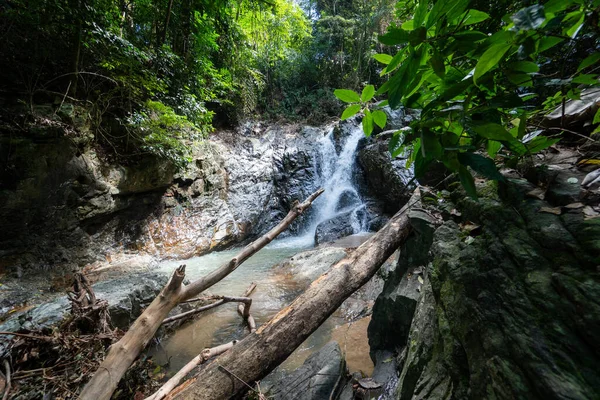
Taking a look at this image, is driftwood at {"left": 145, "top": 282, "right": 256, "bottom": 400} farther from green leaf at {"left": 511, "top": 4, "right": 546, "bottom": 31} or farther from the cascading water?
the cascading water

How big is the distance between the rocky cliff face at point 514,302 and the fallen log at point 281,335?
2.51ft

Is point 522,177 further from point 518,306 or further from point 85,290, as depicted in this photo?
point 85,290

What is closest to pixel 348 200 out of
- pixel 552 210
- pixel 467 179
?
pixel 552 210

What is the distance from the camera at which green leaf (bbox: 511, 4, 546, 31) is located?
0.43 metres

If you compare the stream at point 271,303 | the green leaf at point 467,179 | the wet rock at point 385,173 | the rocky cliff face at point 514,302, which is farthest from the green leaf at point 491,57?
the wet rock at point 385,173

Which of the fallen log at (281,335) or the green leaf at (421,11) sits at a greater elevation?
the green leaf at (421,11)

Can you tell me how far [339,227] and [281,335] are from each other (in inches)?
262

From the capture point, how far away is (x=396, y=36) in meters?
0.62

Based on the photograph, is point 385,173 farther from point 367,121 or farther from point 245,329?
point 367,121

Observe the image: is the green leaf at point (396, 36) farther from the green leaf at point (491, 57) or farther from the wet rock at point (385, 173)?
the wet rock at point (385, 173)

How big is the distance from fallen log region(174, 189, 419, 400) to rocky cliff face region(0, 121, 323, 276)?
4.95 m

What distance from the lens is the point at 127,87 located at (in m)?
5.03

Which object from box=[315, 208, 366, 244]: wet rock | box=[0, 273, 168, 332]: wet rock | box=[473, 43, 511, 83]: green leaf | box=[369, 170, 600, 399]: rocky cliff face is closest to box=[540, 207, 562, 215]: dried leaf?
box=[369, 170, 600, 399]: rocky cliff face

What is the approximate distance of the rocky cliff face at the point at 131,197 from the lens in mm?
4449
